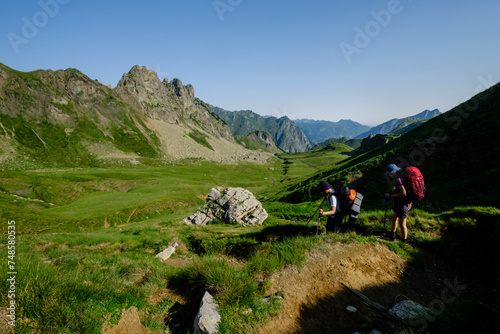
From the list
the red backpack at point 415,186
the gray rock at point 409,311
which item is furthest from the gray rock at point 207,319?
the red backpack at point 415,186

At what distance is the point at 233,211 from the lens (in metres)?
29.5

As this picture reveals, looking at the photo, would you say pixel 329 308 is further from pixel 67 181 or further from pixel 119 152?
pixel 119 152

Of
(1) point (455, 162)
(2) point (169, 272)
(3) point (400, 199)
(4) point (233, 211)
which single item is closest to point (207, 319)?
(2) point (169, 272)

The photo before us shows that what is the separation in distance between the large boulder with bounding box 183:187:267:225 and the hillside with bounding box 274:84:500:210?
13461 mm

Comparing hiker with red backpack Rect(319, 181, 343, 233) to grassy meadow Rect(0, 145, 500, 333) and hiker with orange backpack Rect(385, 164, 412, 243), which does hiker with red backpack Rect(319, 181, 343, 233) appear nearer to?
grassy meadow Rect(0, 145, 500, 333)

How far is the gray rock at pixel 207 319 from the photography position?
21.0ft

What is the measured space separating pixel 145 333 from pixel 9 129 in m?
157

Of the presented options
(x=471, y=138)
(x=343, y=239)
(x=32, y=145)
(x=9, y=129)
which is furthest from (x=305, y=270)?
(x=9, y=129)

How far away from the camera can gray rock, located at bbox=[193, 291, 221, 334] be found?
6387mm

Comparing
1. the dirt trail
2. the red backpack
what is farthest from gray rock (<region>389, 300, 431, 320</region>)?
the red backpack

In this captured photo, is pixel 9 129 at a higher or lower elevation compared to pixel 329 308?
higher

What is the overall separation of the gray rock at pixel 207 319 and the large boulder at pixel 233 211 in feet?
68.6

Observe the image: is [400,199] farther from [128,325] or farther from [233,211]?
[233,211]

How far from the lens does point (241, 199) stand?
30469 mm
